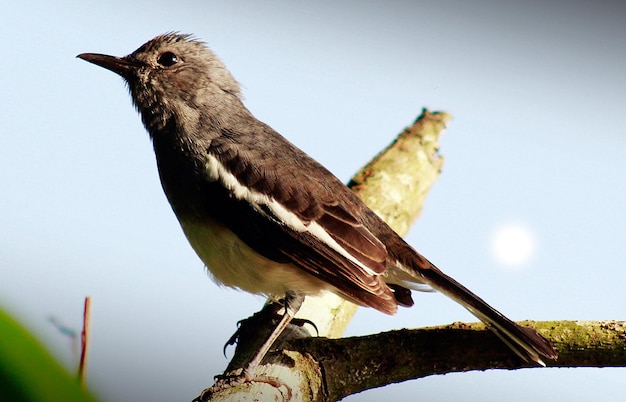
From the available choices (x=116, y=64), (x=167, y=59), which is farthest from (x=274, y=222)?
(x=116, y=64)

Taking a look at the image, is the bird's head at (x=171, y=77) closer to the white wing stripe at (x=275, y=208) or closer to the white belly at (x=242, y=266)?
the white wing stripe at (x=275, y=208)

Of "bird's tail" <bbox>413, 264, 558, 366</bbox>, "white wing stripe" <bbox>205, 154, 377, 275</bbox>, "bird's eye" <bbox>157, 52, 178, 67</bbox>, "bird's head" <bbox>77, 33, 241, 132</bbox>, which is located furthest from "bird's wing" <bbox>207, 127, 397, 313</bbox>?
"bird's eye" <bbox>157, 52, 178, 67</bbox>

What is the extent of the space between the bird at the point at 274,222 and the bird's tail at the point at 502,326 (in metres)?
0.01

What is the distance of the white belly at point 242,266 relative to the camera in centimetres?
370

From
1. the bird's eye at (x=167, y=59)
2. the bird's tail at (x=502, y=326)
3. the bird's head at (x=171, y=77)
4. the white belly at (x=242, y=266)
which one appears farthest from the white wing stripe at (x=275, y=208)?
the bird's eye at (x=167, y=59)

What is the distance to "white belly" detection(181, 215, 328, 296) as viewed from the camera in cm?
370

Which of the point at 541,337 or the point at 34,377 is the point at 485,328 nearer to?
the point at 541,337

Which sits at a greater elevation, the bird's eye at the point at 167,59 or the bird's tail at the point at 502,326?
the bird's eye at the point at 167,59

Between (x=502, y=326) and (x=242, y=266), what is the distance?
1457 mm

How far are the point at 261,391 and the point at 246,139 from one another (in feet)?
5.98

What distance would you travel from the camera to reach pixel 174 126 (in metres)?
4.16

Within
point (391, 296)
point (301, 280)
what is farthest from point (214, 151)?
point (391, 296)

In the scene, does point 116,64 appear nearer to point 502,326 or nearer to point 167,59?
point 167,59

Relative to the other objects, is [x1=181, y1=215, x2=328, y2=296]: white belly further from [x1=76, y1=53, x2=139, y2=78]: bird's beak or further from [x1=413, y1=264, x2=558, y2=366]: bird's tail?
[x1=76, y1=53, x2=139, y2=78]: bird's beak
